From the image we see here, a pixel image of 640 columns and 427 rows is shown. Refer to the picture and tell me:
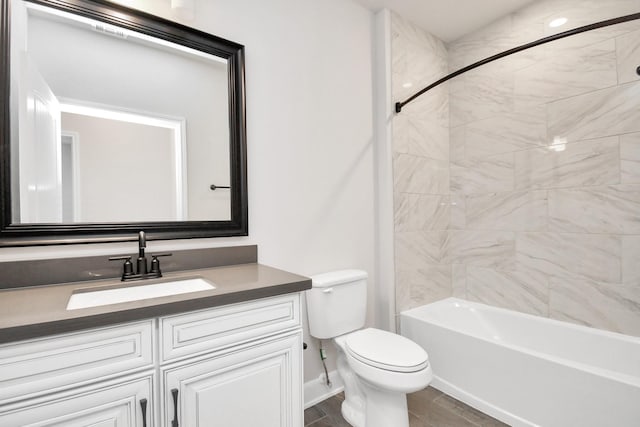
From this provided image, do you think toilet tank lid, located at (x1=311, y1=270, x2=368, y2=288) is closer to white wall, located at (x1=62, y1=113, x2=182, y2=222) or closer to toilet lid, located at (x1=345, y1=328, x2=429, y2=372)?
toilet lid, located at (x1=345, y1=328, x2=429, y2=372)

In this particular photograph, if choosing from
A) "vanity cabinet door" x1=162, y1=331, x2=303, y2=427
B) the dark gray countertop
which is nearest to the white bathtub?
"vanity cabinet door" x1=162, y1=331, x2=303, y2=427

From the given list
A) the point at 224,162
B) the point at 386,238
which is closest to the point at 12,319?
the point at 224,162

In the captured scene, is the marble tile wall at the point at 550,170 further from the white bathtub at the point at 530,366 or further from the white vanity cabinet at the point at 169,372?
the white vanity cabinet at the point at 169,372

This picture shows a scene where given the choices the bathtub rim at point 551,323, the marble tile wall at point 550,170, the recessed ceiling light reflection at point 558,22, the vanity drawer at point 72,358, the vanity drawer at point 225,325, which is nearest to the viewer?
the vanity drawer at point 72,358

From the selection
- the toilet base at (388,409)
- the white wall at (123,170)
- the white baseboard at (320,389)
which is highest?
the white wall at (123,170)

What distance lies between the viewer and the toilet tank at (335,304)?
178cm

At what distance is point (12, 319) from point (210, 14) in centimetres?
150

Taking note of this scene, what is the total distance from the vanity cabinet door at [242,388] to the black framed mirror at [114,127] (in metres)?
0.65

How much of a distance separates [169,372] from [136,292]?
42 centimetres

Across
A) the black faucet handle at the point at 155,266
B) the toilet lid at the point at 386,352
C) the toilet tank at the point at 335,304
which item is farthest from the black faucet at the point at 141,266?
the toilet lid at the point at 386,352

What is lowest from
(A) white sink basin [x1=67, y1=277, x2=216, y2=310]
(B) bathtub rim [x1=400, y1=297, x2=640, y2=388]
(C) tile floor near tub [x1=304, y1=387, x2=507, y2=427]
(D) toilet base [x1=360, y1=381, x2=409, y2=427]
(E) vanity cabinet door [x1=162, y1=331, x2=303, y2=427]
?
(C) tile floor near tub [x1=304, y1=387, x2=507, y2=427]

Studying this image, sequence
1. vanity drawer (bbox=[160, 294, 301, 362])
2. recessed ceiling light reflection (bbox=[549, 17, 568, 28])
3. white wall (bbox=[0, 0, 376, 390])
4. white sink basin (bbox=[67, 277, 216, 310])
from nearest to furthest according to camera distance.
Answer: vanity drawer (bbox=[160, 294, 301, 362])
white sink basin (bbox=[67, 277, 216, 310])
white wall (bbox=[0, 0, 376, 390])
recessed ceiling light reflection (bbox=[549, 17, 568, 28])

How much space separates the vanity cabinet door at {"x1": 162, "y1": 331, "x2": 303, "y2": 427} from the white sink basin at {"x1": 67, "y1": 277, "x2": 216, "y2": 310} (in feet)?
0.88

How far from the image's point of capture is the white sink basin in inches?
43.4
